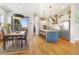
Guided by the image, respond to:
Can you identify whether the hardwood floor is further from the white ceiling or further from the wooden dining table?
the white ceiling

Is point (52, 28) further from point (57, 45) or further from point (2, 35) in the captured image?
point (2, 35)

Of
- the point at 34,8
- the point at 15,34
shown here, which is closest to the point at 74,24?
the point at 34,8

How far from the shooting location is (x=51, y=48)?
2.90 meters

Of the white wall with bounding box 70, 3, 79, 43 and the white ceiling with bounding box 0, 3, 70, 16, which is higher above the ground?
the white ceiling with bounding box 0, 3, 70, 16

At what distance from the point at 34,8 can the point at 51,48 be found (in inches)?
27.0

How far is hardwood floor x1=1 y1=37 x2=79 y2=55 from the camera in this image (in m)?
2.88

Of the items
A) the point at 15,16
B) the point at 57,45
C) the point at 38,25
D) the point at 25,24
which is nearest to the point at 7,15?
the point at 15,16

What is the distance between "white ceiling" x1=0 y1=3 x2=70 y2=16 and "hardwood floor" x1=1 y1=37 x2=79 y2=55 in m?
0.47

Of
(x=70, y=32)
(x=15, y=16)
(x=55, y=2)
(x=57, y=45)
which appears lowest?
(x=57, y=45)

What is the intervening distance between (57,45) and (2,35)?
34.5 inches

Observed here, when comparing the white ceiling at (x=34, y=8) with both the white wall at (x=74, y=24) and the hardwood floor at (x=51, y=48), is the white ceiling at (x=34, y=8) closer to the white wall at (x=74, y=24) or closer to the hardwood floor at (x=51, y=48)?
the white wall at (x=74, y=24)

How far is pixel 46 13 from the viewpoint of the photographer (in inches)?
113

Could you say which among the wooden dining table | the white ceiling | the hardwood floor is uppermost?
the white ceiling

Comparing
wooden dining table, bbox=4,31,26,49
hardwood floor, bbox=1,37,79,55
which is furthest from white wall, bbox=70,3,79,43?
wooden dining table, bbox=4,31,26,49
